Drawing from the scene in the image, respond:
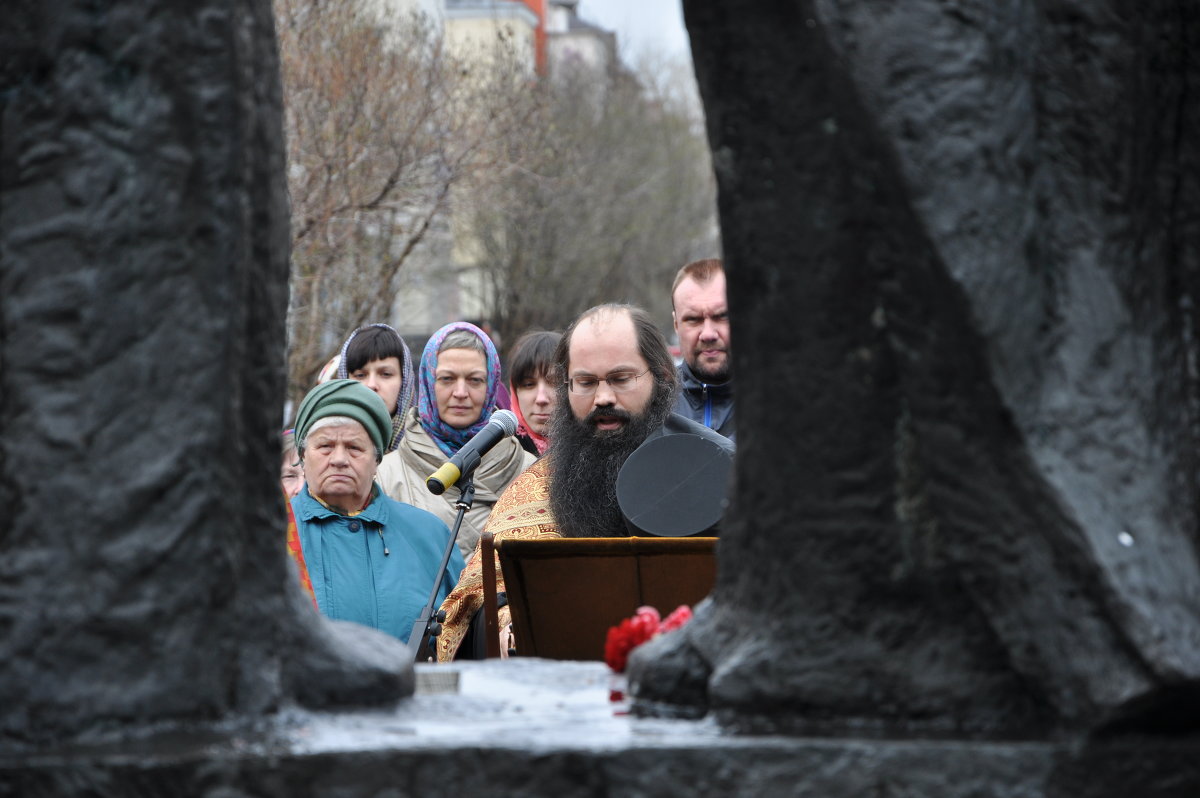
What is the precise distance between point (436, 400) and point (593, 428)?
3.79ft

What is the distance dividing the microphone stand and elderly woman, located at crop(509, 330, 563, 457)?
4.37 feet

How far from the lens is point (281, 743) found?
228cm

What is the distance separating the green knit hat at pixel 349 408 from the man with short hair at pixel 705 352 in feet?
2.90

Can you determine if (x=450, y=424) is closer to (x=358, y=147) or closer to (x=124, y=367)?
(x=124, y=367)

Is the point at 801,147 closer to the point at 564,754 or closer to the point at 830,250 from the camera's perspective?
the point at 830,250

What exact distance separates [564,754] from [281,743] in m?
0.39

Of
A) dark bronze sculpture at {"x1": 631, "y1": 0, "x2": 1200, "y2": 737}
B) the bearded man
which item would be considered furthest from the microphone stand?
dark bronze sculpture at {"x1": 631, "y1": 0, "x2": 1200, "y2": 737}

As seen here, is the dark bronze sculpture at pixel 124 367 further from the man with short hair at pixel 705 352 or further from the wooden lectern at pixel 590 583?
the man with short hair at pixel 705 352

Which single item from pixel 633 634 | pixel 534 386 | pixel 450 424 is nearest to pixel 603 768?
→ pixel 633 634

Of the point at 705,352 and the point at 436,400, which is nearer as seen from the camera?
the point at 705,352

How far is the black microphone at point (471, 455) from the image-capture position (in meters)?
4.31

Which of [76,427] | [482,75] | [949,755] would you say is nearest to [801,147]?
[949,755]

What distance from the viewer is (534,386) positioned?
5.93 metres

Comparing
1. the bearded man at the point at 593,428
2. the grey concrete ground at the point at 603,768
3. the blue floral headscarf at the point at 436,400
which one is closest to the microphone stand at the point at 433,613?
the bearded man at the point at 593,428
